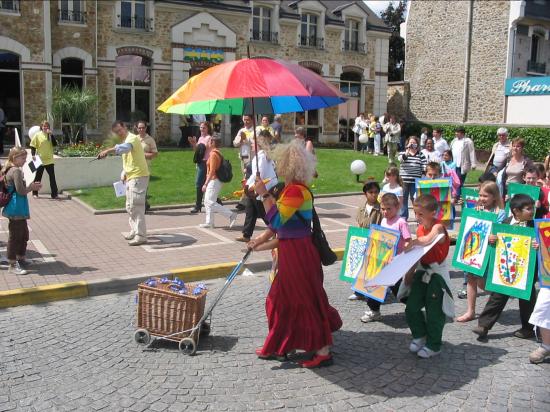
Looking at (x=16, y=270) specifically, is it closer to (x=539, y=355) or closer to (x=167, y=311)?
(x=167, y=311)

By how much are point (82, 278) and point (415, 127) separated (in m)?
27.0

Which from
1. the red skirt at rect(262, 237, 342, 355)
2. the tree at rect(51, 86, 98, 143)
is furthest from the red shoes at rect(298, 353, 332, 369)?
the tree at rect(51, 86, 98, 143)

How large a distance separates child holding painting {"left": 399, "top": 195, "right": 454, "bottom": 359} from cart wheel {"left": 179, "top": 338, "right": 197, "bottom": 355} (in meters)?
1.96

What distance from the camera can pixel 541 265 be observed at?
Answer: 5.30 metres

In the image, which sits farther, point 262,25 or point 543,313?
point 262,25

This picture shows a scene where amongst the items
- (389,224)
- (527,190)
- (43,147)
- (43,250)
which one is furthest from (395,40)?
(389,224)

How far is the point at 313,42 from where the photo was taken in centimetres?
2980

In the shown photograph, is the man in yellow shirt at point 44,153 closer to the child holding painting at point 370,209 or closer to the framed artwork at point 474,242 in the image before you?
the child holding painting at point 370,209

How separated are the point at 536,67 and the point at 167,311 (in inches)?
1311

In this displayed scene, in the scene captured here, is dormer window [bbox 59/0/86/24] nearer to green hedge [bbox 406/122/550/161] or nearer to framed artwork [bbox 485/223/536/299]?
green hedge [bbox 406/122/550/161]

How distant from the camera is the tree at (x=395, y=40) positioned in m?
49.1

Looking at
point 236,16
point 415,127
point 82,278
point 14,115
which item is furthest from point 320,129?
point 82,278

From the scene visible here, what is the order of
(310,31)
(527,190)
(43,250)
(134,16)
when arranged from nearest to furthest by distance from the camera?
(527,190) < (43,250) < (134,16) < (310,31)

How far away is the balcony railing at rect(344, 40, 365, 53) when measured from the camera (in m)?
30.9
